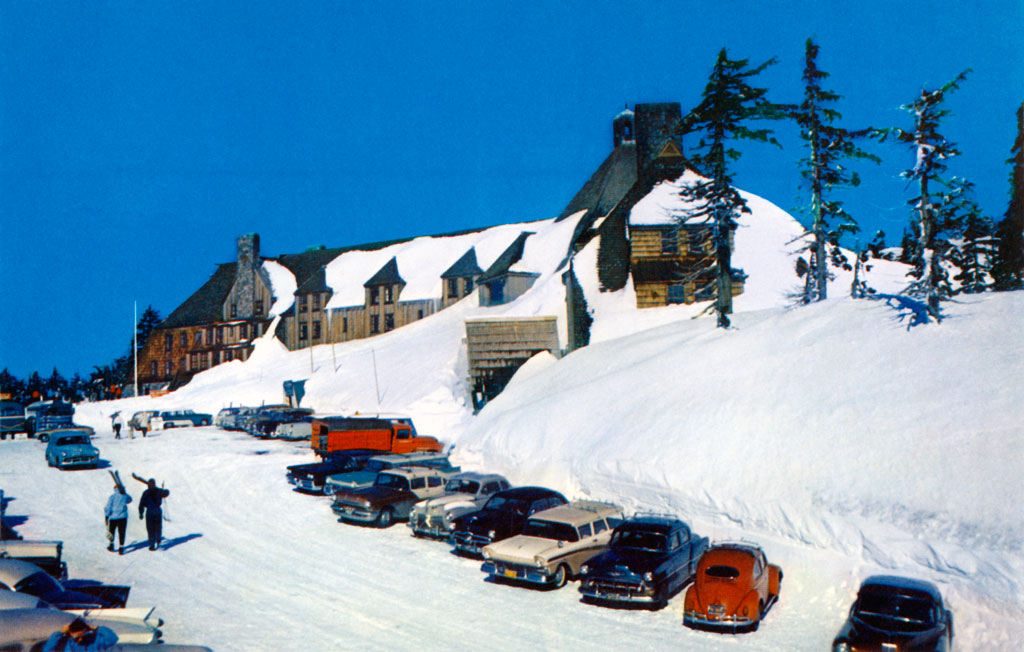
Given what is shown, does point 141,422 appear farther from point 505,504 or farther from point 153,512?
point 505,504

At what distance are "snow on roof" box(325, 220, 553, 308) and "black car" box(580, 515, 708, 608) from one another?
53.2 metres

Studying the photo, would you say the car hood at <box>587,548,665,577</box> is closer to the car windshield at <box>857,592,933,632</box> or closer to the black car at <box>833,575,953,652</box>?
the black car at <box>833,575,953,652</box>

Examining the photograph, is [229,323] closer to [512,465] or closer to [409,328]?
[409,328]

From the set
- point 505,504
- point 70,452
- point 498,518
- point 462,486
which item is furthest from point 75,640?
point 70,452

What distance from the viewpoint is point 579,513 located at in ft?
51.1

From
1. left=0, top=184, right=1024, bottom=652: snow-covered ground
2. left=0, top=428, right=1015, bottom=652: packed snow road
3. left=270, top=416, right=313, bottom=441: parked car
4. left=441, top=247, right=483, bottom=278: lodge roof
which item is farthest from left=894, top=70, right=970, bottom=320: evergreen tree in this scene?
left=441, top=247, right=483, bottom=278: lodge roof

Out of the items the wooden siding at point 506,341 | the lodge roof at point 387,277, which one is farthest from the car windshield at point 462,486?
the lodge roof at point 387,277

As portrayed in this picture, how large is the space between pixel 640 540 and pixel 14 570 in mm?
10681

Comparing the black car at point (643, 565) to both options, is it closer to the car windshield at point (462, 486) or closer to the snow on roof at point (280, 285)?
the car windshield at point (462, 486)

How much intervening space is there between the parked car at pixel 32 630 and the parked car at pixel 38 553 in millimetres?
4836

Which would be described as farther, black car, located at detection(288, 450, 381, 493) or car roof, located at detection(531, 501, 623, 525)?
black car, located at detection(288, 450, 381, 493)

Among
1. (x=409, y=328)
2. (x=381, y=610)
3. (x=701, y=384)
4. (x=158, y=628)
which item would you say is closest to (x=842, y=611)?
(x=381, y=610)

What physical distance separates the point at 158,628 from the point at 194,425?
125 feet

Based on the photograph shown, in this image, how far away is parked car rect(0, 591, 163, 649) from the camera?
31.4ft
